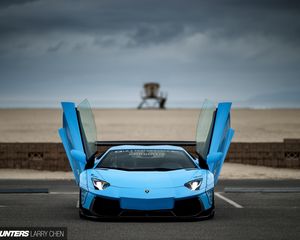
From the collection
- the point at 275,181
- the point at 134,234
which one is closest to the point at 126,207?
the point at 134,234

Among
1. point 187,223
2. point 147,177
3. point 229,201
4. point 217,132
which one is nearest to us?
point 187,223

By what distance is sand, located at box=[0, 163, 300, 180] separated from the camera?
2169 cm

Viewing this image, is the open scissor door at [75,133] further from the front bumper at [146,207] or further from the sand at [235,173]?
the sand at [235,173]

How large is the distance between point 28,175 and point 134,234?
13.2m

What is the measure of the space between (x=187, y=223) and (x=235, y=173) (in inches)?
481

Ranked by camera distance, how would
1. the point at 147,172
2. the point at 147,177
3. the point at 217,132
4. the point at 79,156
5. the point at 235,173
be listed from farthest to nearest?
1. the point at 235,173
2. the point at 217,132
3. the point at 147,172
4. the point at 79,156
5. the point at 147,177

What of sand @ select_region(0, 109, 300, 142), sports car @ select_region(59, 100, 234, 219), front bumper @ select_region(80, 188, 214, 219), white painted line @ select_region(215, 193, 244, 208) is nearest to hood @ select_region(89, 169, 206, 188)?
sports car @ select_region(59, 100, 234, 219)

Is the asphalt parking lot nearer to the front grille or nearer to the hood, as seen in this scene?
the front grille

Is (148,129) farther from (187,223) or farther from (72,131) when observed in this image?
(187,223)

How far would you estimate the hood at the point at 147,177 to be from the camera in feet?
34.8

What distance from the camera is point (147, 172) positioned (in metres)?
11.2

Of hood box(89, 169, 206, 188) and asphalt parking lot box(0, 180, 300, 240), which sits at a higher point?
hood box(89, 169, 206, 188)

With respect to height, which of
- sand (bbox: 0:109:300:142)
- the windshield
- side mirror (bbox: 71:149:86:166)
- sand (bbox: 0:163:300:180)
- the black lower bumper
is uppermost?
side mirror (bbox: 71:149:86:166)

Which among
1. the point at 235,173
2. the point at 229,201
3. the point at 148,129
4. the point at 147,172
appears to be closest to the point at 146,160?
the point at 147,172
